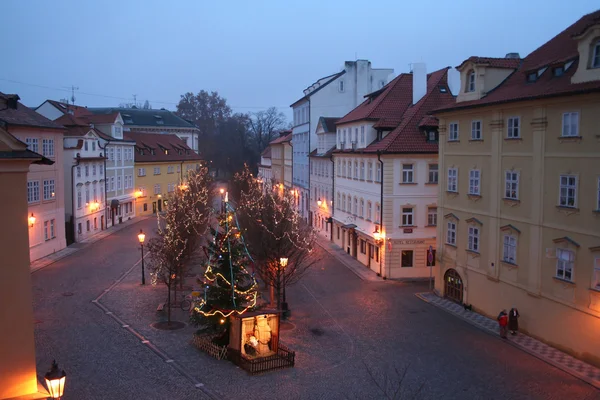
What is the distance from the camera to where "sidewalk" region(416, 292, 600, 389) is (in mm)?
17438

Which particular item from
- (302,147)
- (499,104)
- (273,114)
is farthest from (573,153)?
(273,114)

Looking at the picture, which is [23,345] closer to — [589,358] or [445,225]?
[589,358]

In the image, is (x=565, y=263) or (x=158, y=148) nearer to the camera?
(x=565, y=263)

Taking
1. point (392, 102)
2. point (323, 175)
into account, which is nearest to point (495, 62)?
point (392, 102)

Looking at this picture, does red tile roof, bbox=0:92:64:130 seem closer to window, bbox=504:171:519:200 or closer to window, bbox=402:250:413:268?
window, bbox=402:250:413:268

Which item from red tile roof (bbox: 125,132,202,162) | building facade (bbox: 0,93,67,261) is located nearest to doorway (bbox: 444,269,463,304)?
building facade (bbox: 0,93,67,261)

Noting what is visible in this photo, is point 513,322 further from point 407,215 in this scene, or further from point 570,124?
point 407,215

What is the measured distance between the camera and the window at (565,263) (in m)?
19.1

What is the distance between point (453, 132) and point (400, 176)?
601 centimetres

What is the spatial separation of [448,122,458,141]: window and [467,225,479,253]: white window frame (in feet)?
13.7

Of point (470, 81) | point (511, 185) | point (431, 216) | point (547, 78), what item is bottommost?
point (431, 216)

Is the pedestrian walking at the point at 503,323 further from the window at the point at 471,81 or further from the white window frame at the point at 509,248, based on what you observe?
the window at the point at 471,81

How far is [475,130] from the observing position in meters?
24.6

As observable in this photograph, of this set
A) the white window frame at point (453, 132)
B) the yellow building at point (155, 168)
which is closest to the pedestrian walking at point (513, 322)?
the white window frame at point (453, 132)
